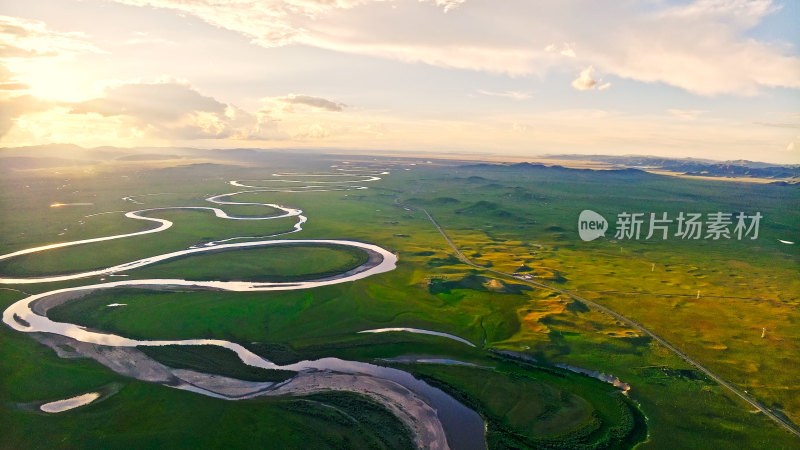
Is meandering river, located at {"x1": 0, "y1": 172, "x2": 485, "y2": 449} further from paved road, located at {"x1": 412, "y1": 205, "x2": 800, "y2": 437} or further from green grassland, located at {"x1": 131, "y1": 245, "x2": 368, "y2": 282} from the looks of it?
paved road, located at {"x1": 412, "y1": 205, "x2": 800, "y2": 437}

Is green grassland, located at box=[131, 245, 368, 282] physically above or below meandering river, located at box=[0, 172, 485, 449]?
above

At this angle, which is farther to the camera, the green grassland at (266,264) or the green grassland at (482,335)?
the green grassland at (266,264)

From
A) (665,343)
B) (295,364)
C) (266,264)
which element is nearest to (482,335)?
(665,343)

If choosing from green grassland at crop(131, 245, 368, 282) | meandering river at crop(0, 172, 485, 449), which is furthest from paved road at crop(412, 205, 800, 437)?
green grassland at crop(131, 245, 368, 282)

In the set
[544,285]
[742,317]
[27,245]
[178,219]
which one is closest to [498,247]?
[544,285]

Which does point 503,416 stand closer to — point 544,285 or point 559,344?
point 559,344

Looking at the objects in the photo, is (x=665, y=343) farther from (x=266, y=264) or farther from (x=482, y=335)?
(x=266, y=264)

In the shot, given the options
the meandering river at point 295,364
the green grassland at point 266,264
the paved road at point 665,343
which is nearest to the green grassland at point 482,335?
the green grassland at point 266,264

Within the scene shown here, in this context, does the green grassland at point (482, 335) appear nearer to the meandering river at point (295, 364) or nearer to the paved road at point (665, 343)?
the paved road at point (665, 343)
